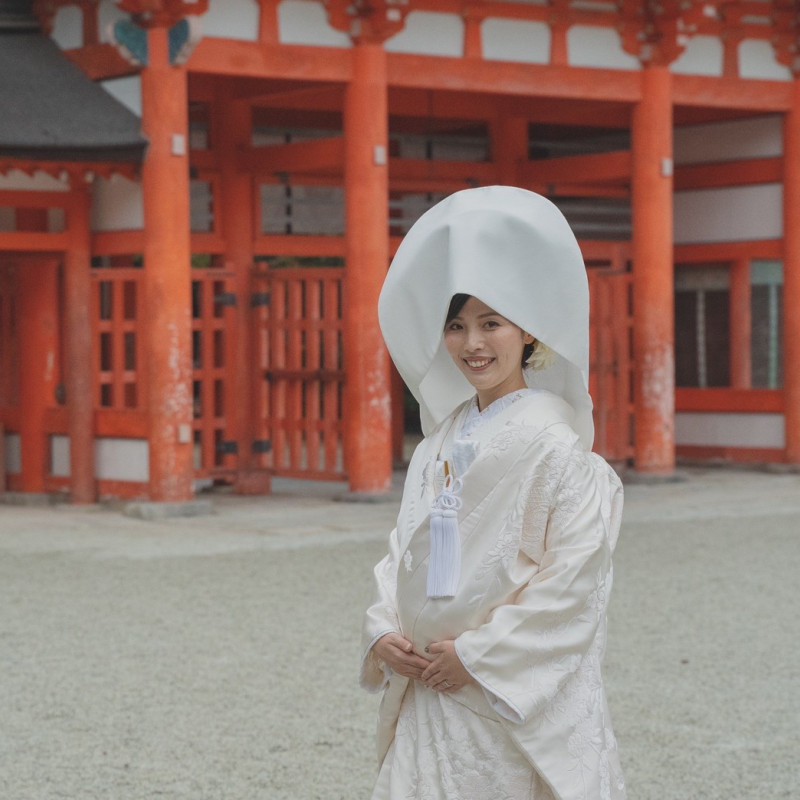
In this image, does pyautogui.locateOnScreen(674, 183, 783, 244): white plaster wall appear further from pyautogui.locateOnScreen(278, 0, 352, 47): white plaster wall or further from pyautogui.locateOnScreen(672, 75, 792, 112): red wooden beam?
pyautogui.locateOnScreen(278, 0, 352, 47): white plaster wall

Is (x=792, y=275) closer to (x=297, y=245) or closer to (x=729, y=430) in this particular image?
(x=729, y=430)

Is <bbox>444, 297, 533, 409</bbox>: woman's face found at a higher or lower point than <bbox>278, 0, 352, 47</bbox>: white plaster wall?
lower

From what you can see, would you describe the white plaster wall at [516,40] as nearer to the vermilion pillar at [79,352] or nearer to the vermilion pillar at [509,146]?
the vermilion pillar at [509,146]

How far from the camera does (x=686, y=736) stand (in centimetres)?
457

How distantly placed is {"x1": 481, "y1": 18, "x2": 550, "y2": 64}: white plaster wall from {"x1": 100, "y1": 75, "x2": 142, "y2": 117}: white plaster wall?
8.09ft

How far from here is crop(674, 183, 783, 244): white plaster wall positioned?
480 inches

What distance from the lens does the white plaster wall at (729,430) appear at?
1237cm

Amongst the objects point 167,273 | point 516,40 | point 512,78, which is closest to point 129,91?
point 167,273

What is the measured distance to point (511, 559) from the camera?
251 centimetres

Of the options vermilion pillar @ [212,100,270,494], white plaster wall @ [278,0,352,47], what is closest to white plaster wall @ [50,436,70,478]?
vermilion pillar @ [212,100,270,494]

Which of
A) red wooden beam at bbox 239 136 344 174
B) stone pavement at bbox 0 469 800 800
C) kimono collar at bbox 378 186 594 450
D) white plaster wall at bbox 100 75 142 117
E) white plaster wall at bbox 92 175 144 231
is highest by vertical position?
white plaster wall at bbox 100 75 142 117

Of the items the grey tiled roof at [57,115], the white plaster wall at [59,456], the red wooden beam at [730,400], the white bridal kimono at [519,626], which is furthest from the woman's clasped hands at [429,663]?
the red wooden beam at [730,400]

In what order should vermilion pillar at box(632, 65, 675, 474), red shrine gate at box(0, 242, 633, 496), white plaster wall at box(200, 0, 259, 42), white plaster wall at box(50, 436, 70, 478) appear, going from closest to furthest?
white plaster wall at box(200, 0, 259, 42)
red shrine gate at box(0, 242, 633, 496)
white plaster wall at box(50, 436, 70, 478)
vermilion pillar at box(632, 65, 675, 474)

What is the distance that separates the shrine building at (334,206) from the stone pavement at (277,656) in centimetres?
121
